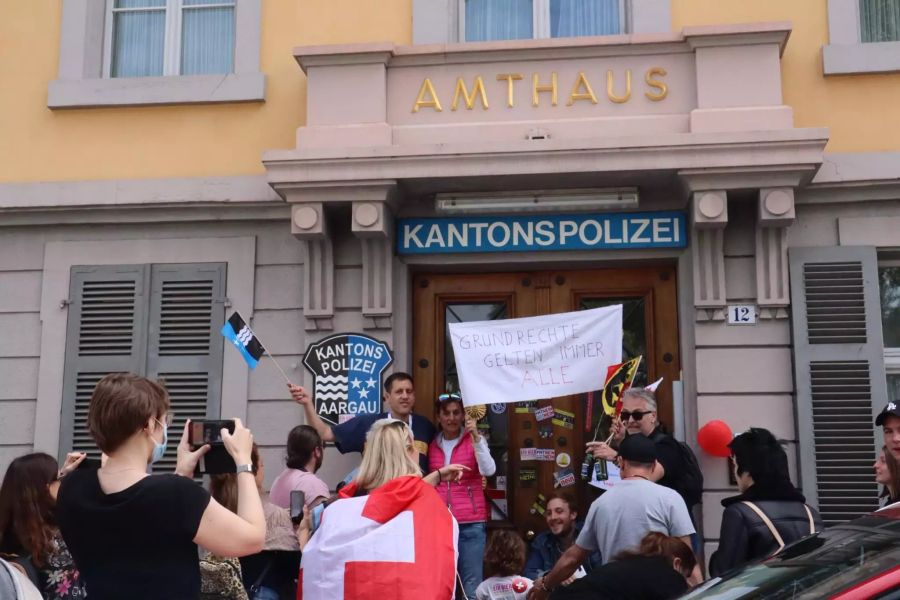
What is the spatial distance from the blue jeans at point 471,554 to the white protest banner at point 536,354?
0.86 meters

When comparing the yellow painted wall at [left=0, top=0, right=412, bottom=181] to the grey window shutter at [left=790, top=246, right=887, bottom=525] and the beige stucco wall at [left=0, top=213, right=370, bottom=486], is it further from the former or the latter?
the grey window shutter at [left=790, top=246, right=887, bottom=525]

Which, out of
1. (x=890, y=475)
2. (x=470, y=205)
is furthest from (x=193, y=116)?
(x=890, y=475)

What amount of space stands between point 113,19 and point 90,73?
0.58 metres

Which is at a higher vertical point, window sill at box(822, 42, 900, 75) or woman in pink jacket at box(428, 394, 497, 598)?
window sill at box(822, 42, 900, 75)

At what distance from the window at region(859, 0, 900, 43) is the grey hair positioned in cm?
344

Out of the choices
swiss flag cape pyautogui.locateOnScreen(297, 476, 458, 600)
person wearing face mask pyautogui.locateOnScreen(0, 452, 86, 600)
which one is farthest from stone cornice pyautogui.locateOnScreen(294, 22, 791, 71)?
swiss flag cape pyautogui.locateOnScreen(297, 476, 458, 600)

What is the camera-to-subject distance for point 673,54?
770cm

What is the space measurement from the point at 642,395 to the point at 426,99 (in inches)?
111

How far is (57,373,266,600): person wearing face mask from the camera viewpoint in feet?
11.0

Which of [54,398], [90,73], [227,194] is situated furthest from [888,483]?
[90,73]

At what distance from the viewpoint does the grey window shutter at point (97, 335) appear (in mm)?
8141

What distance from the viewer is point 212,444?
12.7 ft

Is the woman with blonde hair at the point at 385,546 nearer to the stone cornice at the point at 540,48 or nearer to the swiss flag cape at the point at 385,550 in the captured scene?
the swiss flag cape at the point at 385,550

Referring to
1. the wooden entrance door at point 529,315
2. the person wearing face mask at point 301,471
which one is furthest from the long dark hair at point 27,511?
the wooden entrance door at point 529,315
